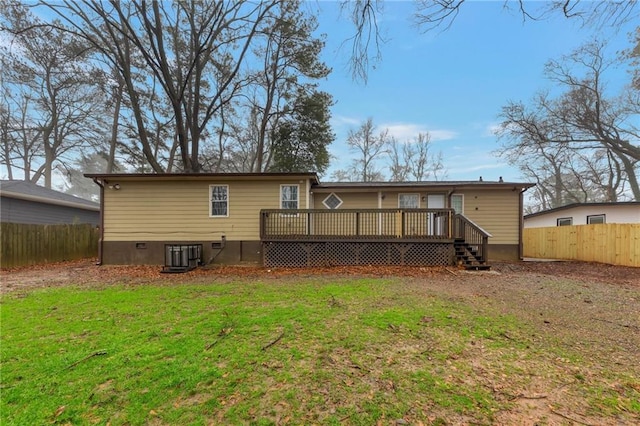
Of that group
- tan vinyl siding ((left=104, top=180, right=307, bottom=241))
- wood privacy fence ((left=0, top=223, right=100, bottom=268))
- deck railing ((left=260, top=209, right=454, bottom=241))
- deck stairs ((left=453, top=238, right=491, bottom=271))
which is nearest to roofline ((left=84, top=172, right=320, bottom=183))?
tan vinyl siding ((left=104, top=180, right=307, bottom=241))

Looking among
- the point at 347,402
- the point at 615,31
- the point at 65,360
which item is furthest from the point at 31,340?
the point at 615,31

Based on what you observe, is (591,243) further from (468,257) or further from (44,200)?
(44,200)

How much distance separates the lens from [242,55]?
49.8 feet

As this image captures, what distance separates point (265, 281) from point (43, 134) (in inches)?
959

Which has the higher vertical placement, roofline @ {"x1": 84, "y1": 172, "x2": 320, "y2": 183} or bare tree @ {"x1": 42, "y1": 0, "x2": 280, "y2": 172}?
bare tree @ {"x1": 42, "y1": 0, "x2": 280, "y2": 172}

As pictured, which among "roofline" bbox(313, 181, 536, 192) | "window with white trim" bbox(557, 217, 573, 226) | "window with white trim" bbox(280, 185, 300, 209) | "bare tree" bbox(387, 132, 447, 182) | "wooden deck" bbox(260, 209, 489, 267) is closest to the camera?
"wooden deck" bbox(260, 209, 489, 267)

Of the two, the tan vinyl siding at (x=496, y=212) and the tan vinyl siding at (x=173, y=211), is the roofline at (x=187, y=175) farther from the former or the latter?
the tan vinyl siding at (x=496, y=212)

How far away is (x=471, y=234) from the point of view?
10133 mm

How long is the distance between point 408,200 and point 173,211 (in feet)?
30.5

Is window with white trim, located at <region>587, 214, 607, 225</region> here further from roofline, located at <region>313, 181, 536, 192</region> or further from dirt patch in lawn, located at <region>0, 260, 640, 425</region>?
roofline, located at <region>313, 181, 536, 192</region>

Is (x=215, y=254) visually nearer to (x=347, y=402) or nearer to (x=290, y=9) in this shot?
(x=347, y=402)

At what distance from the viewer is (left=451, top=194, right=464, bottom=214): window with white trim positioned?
11.7m

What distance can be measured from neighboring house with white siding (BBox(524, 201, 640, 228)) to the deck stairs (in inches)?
294

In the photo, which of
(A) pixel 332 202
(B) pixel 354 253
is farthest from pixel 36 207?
(B) pixel 354 253
